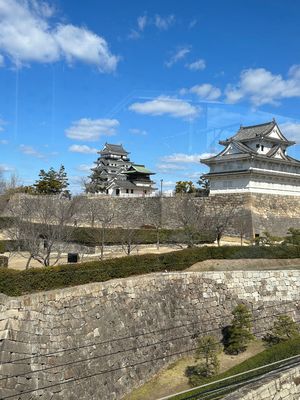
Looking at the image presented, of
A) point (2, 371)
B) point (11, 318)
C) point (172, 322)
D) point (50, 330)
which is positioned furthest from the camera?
point (172, 322)

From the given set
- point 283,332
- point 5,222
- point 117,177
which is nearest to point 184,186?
point 117,177

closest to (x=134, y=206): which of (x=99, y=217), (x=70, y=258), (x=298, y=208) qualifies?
(x=99, y=217)

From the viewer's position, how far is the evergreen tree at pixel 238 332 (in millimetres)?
12070

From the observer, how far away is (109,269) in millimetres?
11016

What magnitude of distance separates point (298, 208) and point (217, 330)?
20143mm

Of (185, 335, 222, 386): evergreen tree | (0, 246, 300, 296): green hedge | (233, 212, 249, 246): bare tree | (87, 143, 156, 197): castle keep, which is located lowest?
(185, 335, 222, 386): evergreen tree

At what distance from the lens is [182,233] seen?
78.0 ft

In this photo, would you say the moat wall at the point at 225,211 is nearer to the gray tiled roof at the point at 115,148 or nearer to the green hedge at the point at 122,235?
the green hedge at the point at 122,235

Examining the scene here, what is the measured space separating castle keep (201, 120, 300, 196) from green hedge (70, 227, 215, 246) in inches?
264

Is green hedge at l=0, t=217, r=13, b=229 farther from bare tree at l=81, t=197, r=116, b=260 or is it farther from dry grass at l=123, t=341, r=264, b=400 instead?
dry grass at l=123, t=341, r=264, b=400

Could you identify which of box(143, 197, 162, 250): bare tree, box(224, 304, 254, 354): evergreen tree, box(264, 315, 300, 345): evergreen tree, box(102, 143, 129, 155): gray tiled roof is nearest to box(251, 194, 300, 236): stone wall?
box(143, 197, 162, 250): bare tree

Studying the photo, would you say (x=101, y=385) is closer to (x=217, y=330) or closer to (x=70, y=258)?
(x=217, y=330)

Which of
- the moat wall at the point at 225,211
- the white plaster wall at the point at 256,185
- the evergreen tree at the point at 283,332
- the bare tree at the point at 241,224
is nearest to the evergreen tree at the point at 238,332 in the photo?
the evergreen tree at the point at 283,332

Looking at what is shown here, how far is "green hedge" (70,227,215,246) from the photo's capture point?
2406 cm
